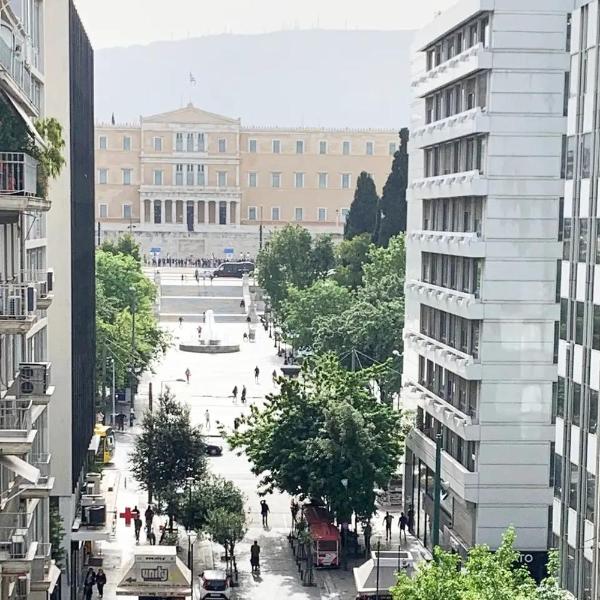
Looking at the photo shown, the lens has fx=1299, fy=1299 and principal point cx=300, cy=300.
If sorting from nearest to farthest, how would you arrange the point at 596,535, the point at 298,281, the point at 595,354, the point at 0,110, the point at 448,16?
1. the point at 0,110
2. the point at 596,535
3. the point at 595,354
4. the point at 448,16
5. the point at 298,281

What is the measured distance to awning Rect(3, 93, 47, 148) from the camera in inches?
702

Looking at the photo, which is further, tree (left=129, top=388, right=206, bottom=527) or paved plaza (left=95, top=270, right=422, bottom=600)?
tree (left=129, top=388, right=206, bottom=527)

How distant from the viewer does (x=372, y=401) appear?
3834 cm

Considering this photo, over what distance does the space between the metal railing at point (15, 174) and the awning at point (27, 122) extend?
1.92 ft

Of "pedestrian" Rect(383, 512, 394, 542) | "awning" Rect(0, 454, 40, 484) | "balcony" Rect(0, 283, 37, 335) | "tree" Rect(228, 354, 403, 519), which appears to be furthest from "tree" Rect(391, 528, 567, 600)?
"pedestrian" Rect(383, 512, 394, 542)

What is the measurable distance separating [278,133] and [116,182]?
19523 mm

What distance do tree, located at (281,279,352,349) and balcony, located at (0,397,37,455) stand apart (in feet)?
157

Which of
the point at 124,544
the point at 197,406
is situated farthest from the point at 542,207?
the point at 197,406

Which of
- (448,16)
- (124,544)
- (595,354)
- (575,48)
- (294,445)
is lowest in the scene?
(124,544)

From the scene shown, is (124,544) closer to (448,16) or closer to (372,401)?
(372,401)

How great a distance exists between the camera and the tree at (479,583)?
19.5 meters

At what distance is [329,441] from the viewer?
1432 inches

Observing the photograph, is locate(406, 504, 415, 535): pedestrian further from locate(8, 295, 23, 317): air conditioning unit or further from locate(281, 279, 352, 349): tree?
locate(281, 279, 352, 349): tree

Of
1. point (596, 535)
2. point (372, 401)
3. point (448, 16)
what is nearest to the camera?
point (596, 535)
